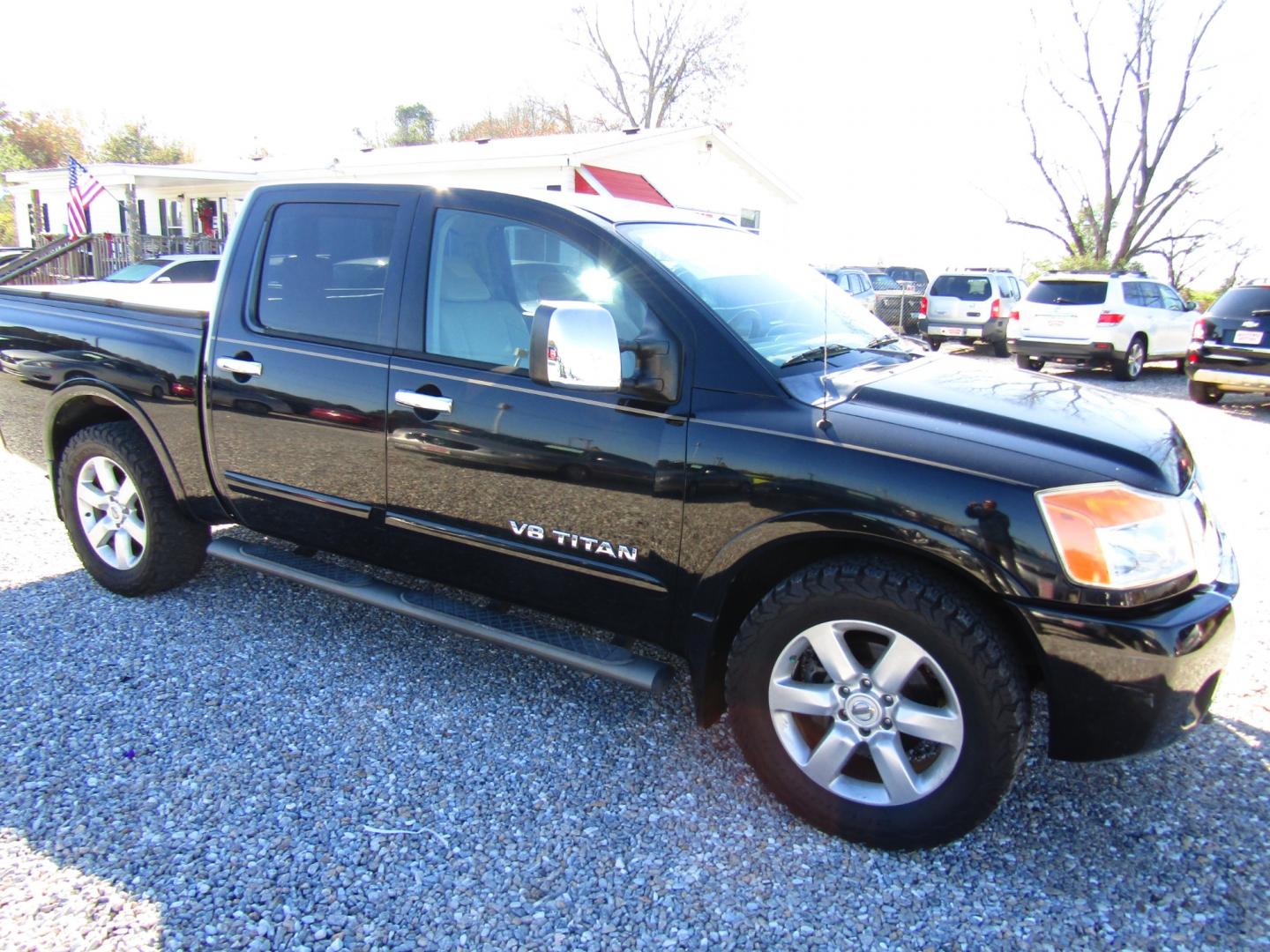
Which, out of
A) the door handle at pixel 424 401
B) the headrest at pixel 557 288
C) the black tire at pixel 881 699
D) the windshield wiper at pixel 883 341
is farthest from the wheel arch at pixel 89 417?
the windshield wiper at pixel 883 341

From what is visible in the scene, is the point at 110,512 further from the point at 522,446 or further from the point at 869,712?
the point at 869,712

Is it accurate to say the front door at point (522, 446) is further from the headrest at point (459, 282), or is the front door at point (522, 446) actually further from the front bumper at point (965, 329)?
the front bumper at point (965, 329)

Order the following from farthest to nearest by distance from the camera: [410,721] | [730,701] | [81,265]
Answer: [81,265]
[410,721]
[730,701]

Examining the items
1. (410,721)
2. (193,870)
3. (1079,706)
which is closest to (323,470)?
(410,721)

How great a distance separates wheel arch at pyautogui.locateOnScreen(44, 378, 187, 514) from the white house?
475 inches

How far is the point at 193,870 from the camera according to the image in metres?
2.38

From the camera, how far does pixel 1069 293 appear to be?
45.6ft

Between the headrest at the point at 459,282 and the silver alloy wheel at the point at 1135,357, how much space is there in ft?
44.1

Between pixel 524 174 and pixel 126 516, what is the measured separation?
1607 cm

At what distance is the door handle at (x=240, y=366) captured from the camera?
3485 mm

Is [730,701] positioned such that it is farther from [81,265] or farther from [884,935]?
[81,265]

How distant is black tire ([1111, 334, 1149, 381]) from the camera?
13.7 metres

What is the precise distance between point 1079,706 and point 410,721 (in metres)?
2.19

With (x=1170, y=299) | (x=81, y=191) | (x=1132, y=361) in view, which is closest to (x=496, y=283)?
(x=1132, y=361)
